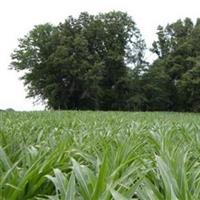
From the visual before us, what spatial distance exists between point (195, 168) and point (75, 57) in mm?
48975

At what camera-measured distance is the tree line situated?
165 ft

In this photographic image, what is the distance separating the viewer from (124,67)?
174 feet

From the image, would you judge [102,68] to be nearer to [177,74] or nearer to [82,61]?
[82,61]

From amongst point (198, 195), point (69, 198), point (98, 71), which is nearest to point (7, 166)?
point (69, 198)

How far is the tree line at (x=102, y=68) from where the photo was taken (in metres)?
50.2

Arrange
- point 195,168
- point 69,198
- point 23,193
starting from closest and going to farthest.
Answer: point 69,198, point 23,193, point 195,168

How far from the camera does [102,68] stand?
5053 cm

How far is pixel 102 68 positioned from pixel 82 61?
2.27 m

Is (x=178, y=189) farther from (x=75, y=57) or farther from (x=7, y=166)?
(x=75, y=57)

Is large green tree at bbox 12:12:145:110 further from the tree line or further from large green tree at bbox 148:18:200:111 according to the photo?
large green tree at bbox 148:18:200:111

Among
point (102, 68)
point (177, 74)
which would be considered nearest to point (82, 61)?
point (102, 68)

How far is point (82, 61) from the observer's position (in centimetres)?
5053

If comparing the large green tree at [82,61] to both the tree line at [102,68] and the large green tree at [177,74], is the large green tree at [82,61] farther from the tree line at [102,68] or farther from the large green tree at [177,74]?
the large green tree at [177,74]

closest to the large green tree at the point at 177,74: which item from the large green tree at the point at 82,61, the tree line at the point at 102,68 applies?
the tree line at the point at 102,68
